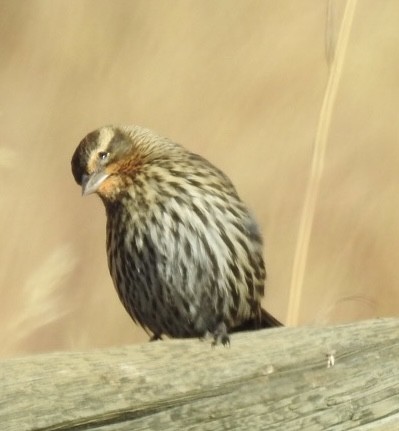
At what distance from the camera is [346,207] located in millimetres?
2270

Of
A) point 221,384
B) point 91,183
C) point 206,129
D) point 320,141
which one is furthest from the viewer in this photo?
point 206,129

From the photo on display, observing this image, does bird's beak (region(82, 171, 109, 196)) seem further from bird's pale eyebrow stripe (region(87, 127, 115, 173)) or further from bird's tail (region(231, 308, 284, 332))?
bird's tail (region(231, 308, 284, 332))

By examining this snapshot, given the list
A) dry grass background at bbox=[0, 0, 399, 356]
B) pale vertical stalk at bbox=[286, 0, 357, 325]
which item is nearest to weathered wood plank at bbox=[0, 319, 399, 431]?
pale vertical stalk at bbox=[286, 0, 357, 325]

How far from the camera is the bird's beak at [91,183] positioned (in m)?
1.86

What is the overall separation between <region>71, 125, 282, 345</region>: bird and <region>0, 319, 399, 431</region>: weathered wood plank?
0.48 m

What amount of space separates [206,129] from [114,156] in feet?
0.99

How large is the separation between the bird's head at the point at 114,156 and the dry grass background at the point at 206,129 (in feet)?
0.50

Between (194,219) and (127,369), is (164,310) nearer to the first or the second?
(194,219)

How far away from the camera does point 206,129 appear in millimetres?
2189

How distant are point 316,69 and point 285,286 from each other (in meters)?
0.41

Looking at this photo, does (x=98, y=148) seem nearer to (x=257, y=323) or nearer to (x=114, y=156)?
(x=114, y=156)

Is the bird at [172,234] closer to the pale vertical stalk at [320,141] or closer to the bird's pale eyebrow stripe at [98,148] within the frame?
the bird's pale eyebrow stripe at [98,148]

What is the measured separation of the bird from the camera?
1.91 metres

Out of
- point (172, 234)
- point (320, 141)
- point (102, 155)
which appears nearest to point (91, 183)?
point (102, 155)
